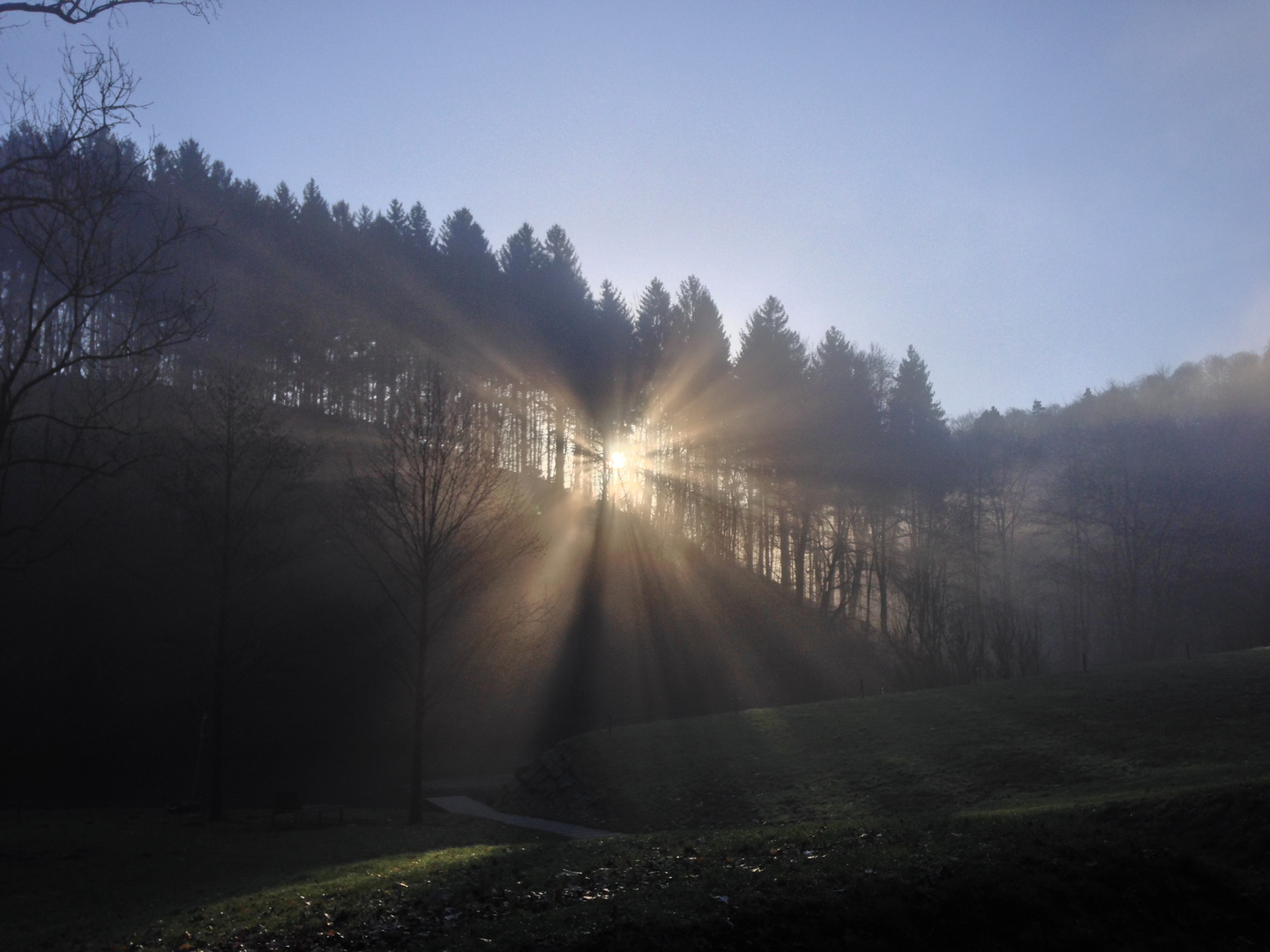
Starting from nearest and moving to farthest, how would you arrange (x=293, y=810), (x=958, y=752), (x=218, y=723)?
(x=958, y=752) < (x=293, y=810) < (x=218, y=723)

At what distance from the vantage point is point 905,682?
3098cm

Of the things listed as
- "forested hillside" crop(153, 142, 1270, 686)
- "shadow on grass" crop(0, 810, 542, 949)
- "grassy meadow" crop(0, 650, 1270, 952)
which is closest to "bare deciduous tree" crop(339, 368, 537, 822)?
"shadow on grass" crop(0, 810, 542, 949)

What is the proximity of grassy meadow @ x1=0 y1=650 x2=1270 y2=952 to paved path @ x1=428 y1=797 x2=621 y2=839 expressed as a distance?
1.06 meters

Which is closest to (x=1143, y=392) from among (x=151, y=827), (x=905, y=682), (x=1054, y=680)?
(x=905, y=682)

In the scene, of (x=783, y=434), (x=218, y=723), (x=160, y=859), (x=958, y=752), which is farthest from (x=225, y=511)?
(x=783, y=434)

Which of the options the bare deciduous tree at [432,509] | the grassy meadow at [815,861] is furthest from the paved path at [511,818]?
the bare deciduous tree at [432,509]

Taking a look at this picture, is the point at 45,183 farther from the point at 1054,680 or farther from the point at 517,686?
the point at 517,686

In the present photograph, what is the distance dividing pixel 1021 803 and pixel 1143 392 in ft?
155

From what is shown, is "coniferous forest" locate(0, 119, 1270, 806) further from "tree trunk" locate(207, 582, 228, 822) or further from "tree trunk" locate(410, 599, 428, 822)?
"tree trunk" locate(410, 599, 428, 822)

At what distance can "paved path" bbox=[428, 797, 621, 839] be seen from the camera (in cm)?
1836

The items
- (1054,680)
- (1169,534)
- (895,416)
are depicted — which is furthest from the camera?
(895,416)

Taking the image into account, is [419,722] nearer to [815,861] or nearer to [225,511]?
[225,511]

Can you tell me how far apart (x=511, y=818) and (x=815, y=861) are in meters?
14.1

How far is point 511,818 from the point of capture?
21297mm
